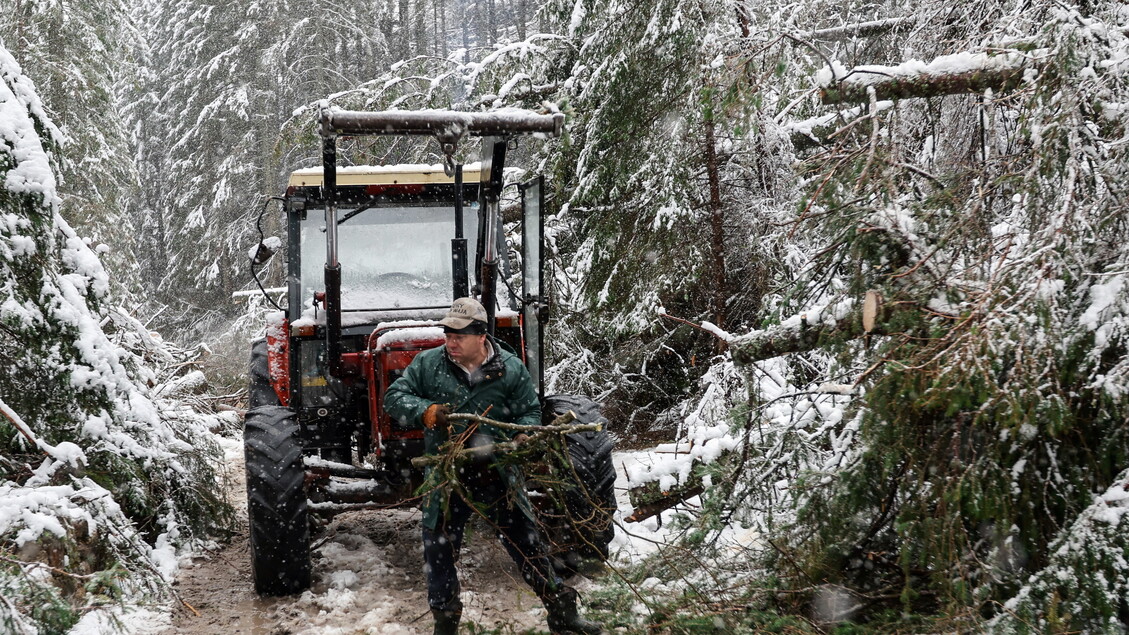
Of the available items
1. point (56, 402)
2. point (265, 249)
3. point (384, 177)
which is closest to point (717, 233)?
point (384, 177)

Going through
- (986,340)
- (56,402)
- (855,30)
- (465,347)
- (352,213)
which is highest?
(855,30)

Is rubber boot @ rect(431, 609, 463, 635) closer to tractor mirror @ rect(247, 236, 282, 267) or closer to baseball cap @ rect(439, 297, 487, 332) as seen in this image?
baseball cap @ rect(439, 297, 487, 332)

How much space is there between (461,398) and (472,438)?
249mm

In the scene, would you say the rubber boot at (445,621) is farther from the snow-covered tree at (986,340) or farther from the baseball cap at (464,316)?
the snow-covered tree at (986,340)

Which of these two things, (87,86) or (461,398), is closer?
(461,398)

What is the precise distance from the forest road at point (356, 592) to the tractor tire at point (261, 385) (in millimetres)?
1096

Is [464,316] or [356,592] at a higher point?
[464,316]

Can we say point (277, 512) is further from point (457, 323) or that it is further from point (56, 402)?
point (457, 323)

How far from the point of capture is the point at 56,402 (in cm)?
534

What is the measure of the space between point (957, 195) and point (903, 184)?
1.13 ft

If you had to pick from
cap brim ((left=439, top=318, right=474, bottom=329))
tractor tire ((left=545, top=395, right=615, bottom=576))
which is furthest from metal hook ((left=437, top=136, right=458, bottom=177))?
tractor tire ((left=545, top=395, right=615, bottom=576))

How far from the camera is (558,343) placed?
10.7m

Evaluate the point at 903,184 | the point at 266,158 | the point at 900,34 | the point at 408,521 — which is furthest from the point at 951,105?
the point at 266,158

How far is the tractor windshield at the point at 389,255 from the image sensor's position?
6.33 meters
